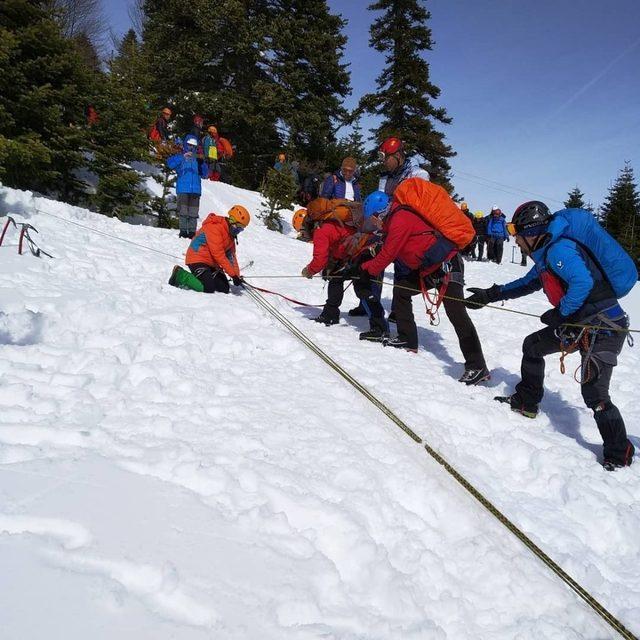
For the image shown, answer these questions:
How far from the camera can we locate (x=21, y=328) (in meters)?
Answer: 3.64

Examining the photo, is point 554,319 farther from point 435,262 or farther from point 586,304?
point 435,262

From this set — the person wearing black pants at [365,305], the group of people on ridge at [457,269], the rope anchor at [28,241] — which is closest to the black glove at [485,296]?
the group of people on ridge at [457,269]

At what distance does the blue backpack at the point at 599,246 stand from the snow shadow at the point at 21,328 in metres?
4.32

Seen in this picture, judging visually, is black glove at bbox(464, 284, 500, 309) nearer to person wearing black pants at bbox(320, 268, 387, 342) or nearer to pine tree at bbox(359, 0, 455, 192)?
person wearing black pants at bbox(320, 268, 387, 342)

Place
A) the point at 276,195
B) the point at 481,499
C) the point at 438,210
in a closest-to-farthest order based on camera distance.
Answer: the point at 481,499 → the point at 438,210 → the point at 276,195

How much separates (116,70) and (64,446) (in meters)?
11.1

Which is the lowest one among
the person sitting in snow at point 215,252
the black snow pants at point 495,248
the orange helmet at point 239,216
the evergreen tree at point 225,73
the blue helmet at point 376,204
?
the person sitting in snow at point 215,252

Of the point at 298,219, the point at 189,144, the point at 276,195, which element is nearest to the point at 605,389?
the point at 189,144

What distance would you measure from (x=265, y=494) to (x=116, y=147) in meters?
9.71

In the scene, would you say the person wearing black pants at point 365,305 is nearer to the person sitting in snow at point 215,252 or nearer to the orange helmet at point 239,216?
the person sitting in snow at point 215,252

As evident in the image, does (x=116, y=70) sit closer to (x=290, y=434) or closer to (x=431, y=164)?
(x=290, y=434)

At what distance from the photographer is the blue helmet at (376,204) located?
230 inches

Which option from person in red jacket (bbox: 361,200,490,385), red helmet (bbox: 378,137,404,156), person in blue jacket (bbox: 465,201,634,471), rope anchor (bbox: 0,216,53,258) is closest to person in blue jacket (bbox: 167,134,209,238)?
rope anchor (bbox: 0,216,53,258)

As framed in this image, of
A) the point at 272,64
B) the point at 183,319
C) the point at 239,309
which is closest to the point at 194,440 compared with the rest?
the point at 183,319
